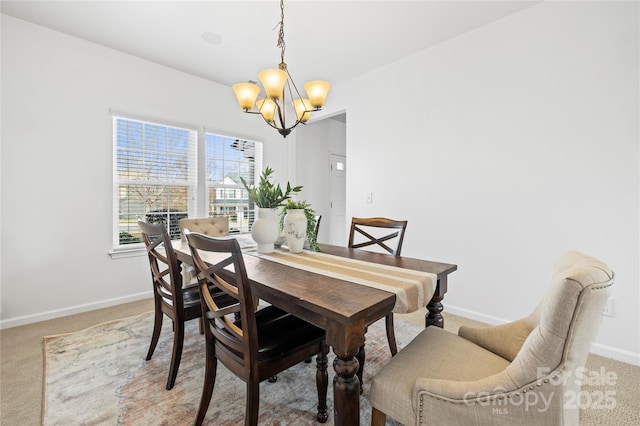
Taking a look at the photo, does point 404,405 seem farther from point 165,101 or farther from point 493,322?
point 165,101

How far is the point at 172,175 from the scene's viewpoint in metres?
3.39

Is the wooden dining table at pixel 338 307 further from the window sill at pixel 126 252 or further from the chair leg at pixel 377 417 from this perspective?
the window sill at pixel 126 252

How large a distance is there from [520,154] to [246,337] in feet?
8.34

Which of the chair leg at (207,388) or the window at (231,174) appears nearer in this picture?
the chair leg at (207,388)

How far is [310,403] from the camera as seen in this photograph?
1.51 metres

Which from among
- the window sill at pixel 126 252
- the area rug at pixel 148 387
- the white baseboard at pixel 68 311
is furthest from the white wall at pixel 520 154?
the white baseboard at pixel 68 311

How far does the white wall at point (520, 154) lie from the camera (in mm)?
1945

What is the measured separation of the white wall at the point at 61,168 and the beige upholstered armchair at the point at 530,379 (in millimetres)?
3129

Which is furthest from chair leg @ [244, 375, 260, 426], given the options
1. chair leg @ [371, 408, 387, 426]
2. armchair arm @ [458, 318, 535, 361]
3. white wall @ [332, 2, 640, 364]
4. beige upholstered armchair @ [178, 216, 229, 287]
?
white wall @ [332, 2, 640, 364]

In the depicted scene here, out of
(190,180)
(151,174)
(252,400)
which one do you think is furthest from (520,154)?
(151,174)

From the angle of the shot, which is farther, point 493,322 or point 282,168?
point 282,168

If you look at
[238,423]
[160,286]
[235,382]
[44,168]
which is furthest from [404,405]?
[44,168]

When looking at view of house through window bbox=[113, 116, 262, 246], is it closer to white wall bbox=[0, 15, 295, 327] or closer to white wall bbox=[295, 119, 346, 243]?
white wall bbox=[0, 15, 295, 327]

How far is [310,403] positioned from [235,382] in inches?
19.5
